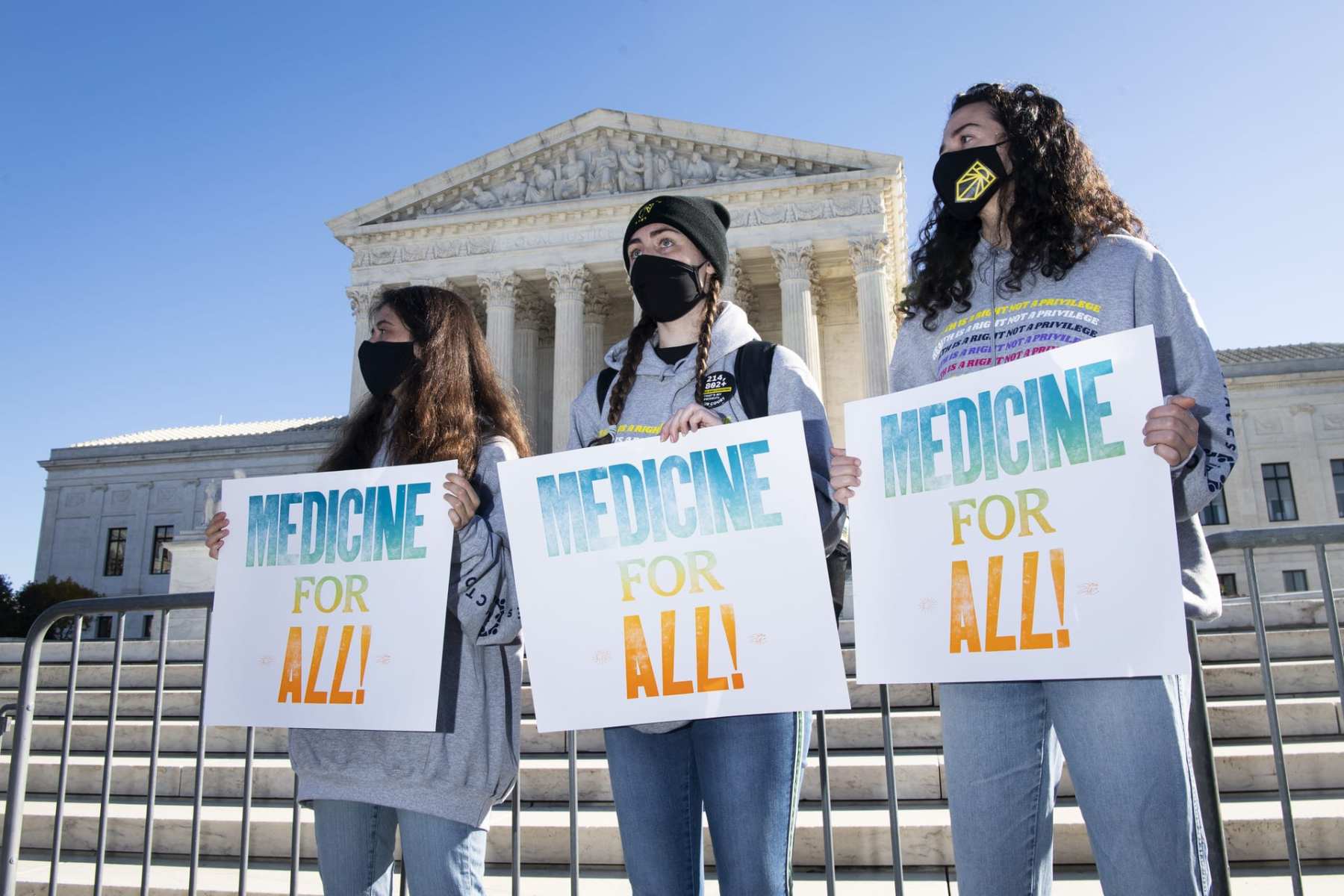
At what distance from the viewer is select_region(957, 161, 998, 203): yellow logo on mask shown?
9.87 feet

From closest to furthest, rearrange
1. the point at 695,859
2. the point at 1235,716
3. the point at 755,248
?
the point at 695,859, the point at 1235,716, the point at 755,248

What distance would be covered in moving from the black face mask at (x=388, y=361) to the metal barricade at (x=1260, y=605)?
310cm

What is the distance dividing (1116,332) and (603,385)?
177 centimetres

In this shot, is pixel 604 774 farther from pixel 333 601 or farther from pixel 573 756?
pixel 333 601

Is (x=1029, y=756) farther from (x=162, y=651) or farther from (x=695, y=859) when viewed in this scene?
(x=162, y=651)

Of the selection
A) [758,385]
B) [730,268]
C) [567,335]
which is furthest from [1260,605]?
[567,335]

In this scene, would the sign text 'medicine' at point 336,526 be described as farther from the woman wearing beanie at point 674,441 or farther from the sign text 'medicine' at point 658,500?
the woman wearing beanie at point 674,441

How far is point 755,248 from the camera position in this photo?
108ft

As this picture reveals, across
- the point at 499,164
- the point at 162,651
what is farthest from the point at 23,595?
the point at 162,651

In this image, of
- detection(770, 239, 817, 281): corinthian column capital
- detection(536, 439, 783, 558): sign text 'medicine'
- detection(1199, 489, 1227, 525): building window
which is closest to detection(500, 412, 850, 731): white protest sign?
detection(536, 439, 783, 558): sign text 'medicine'

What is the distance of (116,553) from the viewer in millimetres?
47750

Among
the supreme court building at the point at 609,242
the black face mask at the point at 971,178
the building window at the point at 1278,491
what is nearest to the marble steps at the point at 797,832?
the black face mask at the point at 971,178

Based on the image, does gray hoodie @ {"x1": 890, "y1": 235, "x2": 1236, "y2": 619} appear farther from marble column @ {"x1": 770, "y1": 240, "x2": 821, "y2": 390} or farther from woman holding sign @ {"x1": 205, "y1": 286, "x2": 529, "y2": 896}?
marble column @ {"x1": 770, "y1": 240, "x2": 821, "y2": 390}

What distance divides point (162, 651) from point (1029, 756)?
3.84 m
